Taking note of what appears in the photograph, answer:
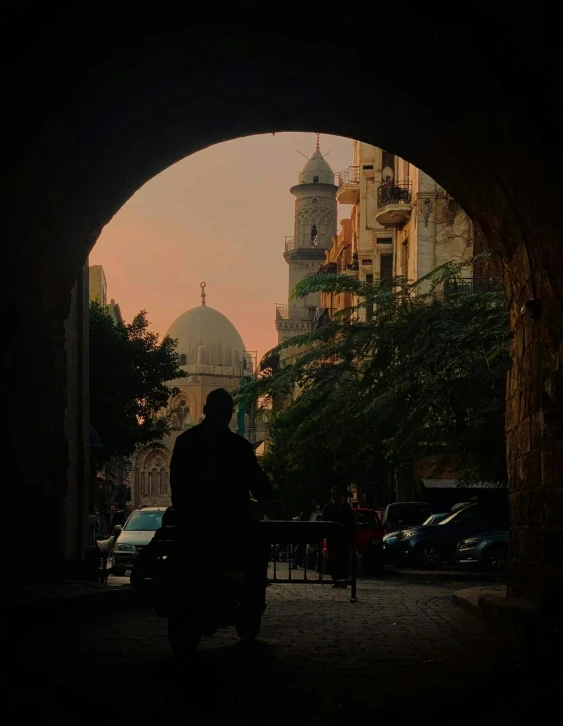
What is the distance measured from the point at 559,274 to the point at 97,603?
5.34 metres

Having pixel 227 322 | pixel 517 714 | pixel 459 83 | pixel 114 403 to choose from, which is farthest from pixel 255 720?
pixel 227 322

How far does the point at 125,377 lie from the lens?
1549 inches

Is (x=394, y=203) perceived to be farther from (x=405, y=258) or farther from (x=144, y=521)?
(x=144, y=521)

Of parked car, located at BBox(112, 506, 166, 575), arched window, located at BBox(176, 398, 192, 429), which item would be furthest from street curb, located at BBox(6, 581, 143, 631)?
arched window, located at BBox(176, 398, 192, 429)

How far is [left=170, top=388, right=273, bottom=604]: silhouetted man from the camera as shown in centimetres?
768

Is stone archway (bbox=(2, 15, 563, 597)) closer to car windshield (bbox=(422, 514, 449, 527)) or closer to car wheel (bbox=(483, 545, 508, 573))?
car wheel (bbox=(483, 545, 508, 573))

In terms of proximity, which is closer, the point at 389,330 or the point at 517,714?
the point at 517,714

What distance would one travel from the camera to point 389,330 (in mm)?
25266

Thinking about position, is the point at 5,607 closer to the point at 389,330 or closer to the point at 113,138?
the point at 113,138

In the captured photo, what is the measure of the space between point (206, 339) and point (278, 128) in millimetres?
132936

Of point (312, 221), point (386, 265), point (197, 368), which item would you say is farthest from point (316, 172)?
point (386, 265)

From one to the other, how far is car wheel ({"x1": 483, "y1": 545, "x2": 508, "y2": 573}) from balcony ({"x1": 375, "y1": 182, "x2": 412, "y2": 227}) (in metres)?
19.9

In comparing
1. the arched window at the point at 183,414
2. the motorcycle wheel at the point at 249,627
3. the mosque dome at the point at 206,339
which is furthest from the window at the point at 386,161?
the arched window at the point at 183,414

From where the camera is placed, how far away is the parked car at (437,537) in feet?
90.4
